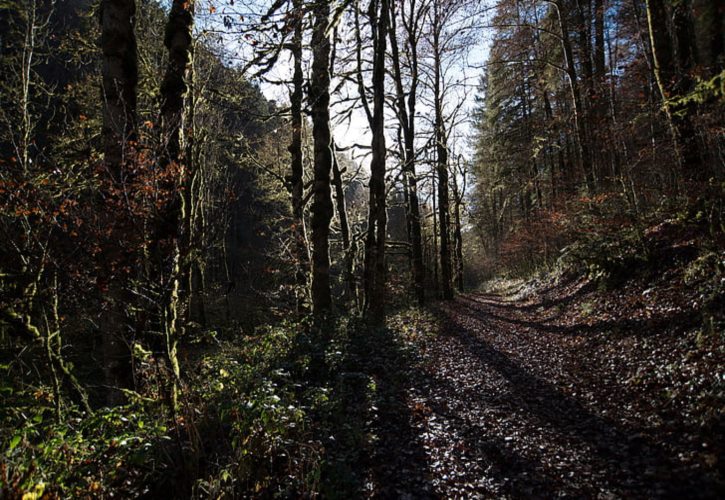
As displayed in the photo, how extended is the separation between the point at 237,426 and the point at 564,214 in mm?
12224

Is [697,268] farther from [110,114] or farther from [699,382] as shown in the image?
[110,114]

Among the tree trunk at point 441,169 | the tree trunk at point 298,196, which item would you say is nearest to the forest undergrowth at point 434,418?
the tree trunk at point 298,196

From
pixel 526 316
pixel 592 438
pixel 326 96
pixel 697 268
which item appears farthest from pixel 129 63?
pixel 526 316

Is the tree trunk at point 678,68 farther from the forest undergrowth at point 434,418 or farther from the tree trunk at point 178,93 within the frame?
the tree trunk at point 178,93

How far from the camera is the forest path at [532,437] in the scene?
3.49 meters

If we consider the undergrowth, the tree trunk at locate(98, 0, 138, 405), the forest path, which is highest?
the tree trunk at locate(98, 0, 138, 405)

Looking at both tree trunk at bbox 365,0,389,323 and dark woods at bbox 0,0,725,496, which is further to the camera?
tree trunk at bbox 365,0,389,323

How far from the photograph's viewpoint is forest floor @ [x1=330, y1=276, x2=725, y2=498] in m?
3.57

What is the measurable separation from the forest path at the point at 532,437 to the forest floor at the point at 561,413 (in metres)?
0.02

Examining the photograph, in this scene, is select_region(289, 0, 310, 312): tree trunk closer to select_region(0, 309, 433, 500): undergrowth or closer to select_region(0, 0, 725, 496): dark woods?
select_region(0, 0, 725, 496): dark woods

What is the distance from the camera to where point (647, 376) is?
5.14 metres

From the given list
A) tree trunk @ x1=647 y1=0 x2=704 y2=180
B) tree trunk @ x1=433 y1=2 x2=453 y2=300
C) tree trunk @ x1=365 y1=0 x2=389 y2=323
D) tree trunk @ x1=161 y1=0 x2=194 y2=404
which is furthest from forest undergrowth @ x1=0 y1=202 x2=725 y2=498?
tree trunk @ x1=433 y1=2 x2=453 y2=300

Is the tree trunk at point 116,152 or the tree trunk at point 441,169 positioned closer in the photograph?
the tree trunk at point 116,152

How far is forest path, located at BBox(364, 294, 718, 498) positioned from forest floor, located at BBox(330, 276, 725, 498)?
0.02 metres
